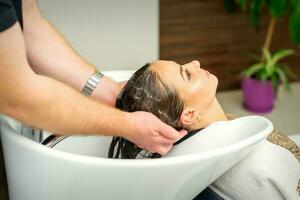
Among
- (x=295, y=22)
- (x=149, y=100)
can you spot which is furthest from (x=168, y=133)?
(x=295, y=22)

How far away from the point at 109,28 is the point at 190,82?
715 millimetres

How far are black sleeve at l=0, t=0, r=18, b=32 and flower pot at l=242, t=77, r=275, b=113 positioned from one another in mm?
2137

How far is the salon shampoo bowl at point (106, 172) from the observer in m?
0.84

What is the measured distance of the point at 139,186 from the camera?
879 mm

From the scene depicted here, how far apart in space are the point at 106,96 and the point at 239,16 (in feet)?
6.21

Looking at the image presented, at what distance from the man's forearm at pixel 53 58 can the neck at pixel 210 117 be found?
259 mm

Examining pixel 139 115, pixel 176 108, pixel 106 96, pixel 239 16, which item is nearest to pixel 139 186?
pixel 139 115

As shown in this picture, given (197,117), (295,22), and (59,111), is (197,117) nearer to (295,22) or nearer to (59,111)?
(59,111)

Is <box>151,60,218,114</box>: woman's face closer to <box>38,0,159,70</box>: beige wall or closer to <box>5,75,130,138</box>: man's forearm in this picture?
<box>5,75,130,138</box>: man's forearm

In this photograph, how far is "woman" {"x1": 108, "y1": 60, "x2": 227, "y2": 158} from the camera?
1137mm

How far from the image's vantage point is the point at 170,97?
3.75ft

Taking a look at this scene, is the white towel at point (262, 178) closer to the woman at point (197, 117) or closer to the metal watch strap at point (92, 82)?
the woman at point (197, 117)

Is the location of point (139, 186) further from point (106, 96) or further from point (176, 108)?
point (106, 96)

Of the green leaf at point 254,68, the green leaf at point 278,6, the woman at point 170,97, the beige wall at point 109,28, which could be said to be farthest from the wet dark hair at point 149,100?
the green leaf at point 254,68
